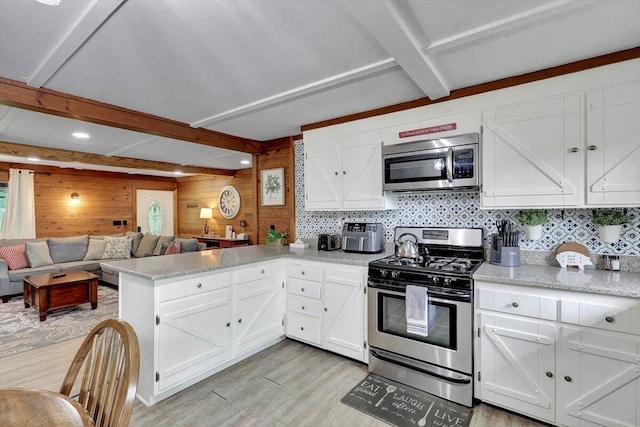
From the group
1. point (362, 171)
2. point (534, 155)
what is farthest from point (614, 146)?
point (362, 171)

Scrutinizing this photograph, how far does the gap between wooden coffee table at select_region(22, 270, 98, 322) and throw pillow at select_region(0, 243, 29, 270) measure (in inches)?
34.4

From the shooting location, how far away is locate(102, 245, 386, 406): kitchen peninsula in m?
2.22

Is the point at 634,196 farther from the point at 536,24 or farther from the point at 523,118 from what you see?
the point at 536,24

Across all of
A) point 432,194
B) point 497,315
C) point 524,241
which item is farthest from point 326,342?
point 524,241

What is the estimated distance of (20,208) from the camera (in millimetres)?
6098

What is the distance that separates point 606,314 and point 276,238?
3.12 metres

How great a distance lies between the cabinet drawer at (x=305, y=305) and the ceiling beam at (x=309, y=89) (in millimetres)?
1884

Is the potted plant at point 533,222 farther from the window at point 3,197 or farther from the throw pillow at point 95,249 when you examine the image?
the window at point 3,197

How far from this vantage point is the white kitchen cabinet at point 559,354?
170 centimetres

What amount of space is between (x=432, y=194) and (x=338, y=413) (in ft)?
6.49

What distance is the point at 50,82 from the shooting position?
237 cm

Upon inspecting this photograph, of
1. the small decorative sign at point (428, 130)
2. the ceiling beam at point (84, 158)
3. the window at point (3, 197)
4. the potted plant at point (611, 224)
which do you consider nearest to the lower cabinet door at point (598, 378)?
the potted plant at point (611, 224)

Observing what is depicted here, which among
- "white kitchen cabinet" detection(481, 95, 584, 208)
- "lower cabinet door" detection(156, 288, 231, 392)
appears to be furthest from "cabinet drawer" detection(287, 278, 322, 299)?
"white kitchen cabinet" detection(481, 95, 584, 208)

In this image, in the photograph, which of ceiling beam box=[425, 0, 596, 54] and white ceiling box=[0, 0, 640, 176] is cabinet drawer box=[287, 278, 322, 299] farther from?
ceiling beam box=[425, 0, 596, 54]
